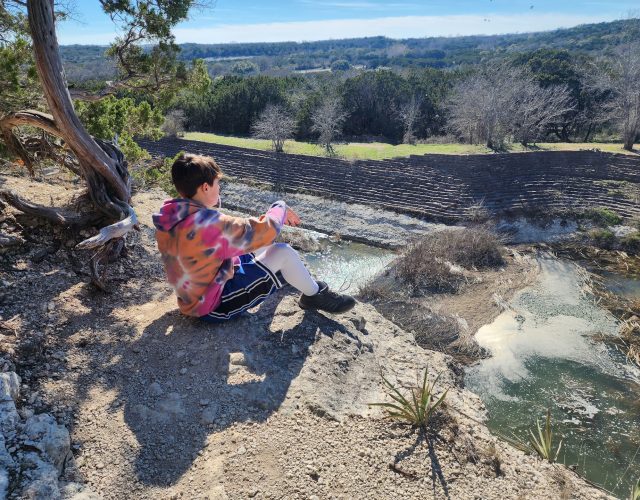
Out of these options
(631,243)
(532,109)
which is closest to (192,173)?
(631,243)

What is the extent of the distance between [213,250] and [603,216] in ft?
46.8

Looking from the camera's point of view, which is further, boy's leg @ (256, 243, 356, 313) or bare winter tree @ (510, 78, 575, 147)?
bare winter tree @ (510, 78, 575, 147)

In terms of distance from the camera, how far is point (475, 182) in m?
15.6

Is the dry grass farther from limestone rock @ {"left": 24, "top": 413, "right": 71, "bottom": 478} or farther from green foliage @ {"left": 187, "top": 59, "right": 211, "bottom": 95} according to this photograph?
limestone rock @ {"left": 24, "top": 413, "right": 71, "bottom": 478}

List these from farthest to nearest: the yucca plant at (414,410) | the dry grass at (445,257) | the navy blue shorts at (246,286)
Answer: the dry grass at (445,257) < the navy blue shorts at (246,286) < the yucca plant at (414,410)

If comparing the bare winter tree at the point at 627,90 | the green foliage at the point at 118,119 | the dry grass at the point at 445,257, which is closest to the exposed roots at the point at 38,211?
the green foliage at the point at 118,119

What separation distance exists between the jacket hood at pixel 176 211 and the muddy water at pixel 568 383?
4319 mm

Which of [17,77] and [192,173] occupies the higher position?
[17,77]

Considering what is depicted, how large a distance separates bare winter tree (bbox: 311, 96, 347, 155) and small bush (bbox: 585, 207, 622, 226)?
914 centimetres

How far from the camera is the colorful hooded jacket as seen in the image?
3111mm

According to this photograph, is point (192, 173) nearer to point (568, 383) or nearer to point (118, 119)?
point (118, 119)

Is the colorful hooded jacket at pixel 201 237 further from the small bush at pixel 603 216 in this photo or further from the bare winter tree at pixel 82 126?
the small bush at pixel 603 216

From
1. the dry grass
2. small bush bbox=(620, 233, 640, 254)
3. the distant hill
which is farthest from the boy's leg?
the distant hill

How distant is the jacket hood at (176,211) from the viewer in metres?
3.11
